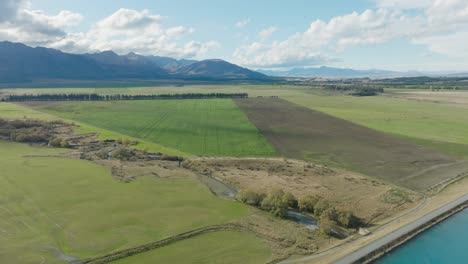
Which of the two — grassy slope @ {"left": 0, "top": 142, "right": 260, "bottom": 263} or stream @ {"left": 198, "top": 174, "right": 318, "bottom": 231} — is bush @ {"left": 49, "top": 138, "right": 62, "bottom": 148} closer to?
grassy slope @ {"left": 0, "top": 142, "right": 260, "bottom": 263}

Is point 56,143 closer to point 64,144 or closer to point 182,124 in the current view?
point 64,144

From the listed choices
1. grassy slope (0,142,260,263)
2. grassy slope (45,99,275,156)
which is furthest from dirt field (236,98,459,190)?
grassy slope (0,142,260,263)

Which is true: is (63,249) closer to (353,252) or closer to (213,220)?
(213,220)

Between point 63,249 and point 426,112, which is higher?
point 426,112

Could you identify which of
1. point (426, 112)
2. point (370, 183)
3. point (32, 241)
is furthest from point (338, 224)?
point (426, 112)

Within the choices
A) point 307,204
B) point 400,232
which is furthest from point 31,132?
point 400,232

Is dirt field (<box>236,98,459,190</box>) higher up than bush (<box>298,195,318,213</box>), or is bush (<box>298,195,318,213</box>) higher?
dirt field (<box>236,98,459,190</box>)
